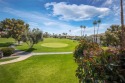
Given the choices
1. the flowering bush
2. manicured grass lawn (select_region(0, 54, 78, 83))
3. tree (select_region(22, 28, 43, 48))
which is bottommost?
manicured grass lawn (select_region(0, 54, 78, 83))

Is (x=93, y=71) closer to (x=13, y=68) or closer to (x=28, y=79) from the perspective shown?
(x=28, y=79)

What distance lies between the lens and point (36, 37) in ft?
105

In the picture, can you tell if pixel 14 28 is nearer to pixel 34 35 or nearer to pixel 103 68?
pixel 34 35

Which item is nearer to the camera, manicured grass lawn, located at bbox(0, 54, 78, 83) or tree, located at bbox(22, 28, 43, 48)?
manicured grass lawn, located at bbox(0, 54, 78, 83)

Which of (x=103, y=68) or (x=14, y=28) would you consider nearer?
(x=103, y=68)

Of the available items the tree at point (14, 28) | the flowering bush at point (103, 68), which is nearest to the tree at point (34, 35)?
the tree at point (14, 28)

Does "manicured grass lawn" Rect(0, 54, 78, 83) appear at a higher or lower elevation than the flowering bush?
lower

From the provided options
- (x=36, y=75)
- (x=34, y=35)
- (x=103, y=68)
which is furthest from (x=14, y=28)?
(x=103, y=68)

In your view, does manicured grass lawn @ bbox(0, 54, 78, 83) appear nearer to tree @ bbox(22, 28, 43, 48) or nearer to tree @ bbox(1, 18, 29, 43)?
tree @ bbox(22, 28, 43, 48)

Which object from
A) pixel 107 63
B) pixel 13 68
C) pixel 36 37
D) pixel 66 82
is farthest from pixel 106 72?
pixel 36 37

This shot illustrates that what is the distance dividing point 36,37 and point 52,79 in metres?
19.0

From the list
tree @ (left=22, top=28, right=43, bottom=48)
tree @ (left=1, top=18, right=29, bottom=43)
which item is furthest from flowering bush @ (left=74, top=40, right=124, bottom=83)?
tree @ (left=1, top=18, right=29, bottom=43)

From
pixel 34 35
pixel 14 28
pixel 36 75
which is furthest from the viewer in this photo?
pixel 14 28

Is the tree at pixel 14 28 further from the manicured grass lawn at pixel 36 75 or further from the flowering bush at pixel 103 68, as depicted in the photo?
the flowering bush at pixel 103 68
